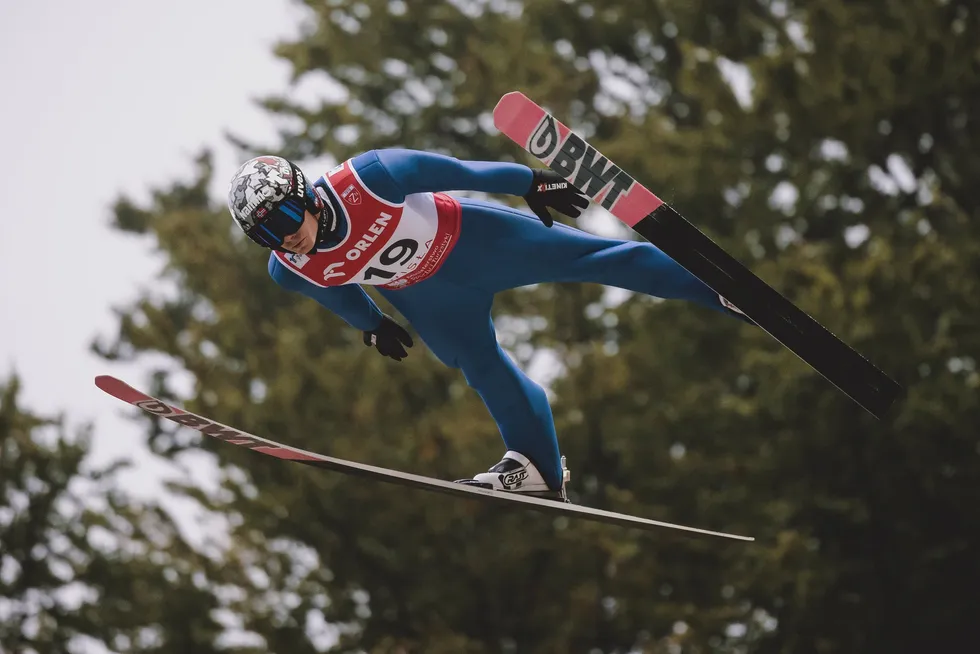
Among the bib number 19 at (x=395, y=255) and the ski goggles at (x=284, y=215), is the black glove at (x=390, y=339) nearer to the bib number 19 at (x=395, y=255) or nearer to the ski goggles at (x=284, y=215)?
the bib number 19 at (x=395, y=255)

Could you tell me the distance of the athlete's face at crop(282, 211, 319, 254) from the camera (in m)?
3.62

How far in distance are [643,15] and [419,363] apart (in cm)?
424

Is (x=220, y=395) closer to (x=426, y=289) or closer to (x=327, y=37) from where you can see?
(x=327, y=37)

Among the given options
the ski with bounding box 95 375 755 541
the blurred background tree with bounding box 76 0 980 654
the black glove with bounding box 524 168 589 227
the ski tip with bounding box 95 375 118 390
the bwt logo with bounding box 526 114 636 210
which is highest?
the blurred background tree with bounding box 76 0 980 654

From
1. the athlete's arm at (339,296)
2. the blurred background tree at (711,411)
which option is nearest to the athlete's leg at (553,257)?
the athlete's arm at (339,296)

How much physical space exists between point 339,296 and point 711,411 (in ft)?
22.4

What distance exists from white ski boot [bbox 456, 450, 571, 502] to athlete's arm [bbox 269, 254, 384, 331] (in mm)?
633

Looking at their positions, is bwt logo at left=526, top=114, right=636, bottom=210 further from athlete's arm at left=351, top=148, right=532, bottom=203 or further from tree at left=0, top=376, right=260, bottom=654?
tree at left=0, top=376, right=260, bottom=654

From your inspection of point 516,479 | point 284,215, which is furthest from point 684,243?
point 284,215

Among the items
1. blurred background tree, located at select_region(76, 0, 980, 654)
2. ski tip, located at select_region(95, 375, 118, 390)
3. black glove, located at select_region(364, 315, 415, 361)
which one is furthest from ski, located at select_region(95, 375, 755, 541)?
blurred background tree, located at select_region(76, 0, 980, 654)

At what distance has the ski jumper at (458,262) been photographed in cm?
372

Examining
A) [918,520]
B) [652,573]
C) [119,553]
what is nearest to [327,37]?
[119,553]

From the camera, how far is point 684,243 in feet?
12.1

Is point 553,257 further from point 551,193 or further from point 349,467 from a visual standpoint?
point 349,467
